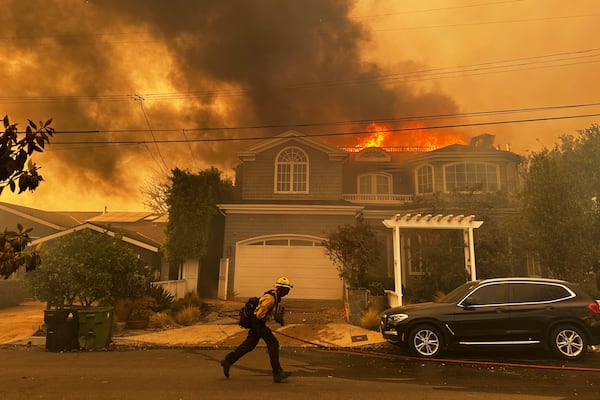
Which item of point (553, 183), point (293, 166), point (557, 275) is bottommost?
point (557, 275)

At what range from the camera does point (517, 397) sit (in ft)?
17.3

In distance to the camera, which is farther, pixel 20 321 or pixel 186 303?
pixel 186 303

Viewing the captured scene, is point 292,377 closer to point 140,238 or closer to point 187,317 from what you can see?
point 187,317

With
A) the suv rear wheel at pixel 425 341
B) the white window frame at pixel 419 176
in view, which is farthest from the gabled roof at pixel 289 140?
the suv rear wheel at pixel 425 341

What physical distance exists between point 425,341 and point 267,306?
3.61 m

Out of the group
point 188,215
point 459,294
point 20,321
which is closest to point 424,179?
point 188,215

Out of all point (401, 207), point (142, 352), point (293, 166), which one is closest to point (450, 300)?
point (142, 352)

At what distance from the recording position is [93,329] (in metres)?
8.76

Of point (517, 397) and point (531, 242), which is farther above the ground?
point (531, 242)

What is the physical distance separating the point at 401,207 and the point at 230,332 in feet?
35.4

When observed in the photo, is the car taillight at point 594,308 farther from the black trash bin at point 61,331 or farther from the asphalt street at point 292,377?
the black trash bin at point 61,331

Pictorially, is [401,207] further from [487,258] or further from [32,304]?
[32,304]

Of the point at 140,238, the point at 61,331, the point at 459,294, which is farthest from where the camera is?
the point at 140,238

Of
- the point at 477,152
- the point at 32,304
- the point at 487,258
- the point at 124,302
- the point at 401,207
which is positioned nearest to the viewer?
the point at 124,302
